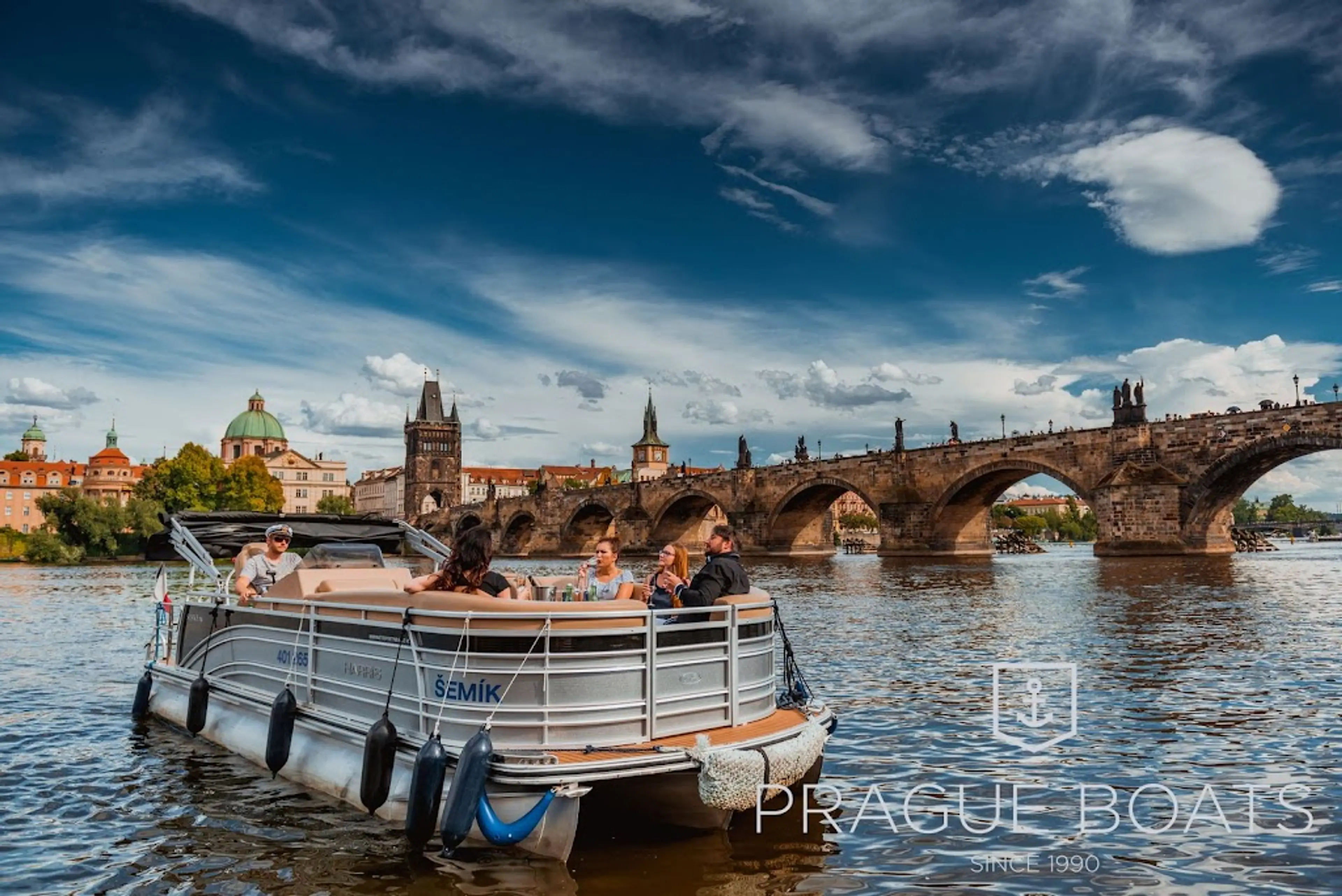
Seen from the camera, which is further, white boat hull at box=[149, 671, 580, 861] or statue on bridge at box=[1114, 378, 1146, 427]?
statue on bridge at box=[1114, 378, 1146, 427]

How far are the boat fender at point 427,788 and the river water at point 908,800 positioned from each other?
0.80ft

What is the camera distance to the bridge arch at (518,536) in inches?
4119

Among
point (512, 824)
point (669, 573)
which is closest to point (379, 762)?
point (512, 824)

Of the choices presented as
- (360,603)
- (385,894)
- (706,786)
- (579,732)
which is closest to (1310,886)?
(706,786)

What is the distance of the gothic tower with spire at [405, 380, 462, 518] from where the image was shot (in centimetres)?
16462

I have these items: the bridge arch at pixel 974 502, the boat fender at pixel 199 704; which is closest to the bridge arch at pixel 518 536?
the bridge arch at pixel 974 502

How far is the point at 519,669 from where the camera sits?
6.31 meters

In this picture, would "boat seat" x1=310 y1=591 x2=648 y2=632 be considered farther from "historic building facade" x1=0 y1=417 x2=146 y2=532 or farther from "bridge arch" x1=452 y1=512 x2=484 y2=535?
"historic building facade" x1=0 y1=417 x2=146 y2=532

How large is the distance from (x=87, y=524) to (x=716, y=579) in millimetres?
70571

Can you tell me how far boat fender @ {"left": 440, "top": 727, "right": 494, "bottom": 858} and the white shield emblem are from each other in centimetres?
555

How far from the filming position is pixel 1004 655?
1625 centimetres

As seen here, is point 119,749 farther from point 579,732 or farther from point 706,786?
point 706,786

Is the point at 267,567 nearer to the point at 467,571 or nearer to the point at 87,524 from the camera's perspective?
the point at 467,571

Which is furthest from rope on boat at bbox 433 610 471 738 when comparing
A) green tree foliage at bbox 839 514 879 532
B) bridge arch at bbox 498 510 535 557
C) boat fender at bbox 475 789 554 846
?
green tree foliage at bbox 839 514 879 532
